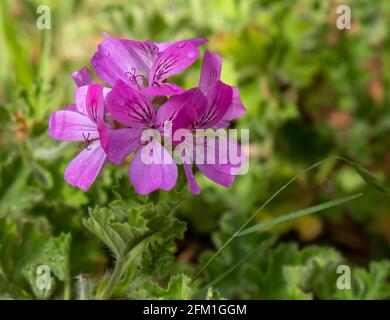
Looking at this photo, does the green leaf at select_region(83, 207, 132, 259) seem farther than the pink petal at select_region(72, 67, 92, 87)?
No

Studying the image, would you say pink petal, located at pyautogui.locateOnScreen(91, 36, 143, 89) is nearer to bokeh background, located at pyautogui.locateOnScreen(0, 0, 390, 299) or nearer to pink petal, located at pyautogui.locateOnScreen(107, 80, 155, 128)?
pink petal, located at pyautogui.locateOnScreen(107, 80, 155, 128)

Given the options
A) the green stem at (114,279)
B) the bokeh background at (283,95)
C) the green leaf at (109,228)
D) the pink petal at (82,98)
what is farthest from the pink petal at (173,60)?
the bokeh background at (283,95)

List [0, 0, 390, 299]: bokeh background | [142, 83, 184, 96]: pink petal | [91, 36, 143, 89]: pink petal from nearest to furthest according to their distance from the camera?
[142, 83, 184, 96]: pink petal
[91, 36, 143, 89]: pink petal
[0, 0, 390, 299]: bokeh background

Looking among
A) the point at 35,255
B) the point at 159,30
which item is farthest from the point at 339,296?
the point at 159,30

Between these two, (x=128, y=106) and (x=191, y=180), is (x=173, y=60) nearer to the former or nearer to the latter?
(x=128, y=106)

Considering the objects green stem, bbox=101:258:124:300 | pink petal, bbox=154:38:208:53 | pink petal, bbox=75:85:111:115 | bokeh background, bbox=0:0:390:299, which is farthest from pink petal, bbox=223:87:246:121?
bokeh background, bbox=0:0:390:299
